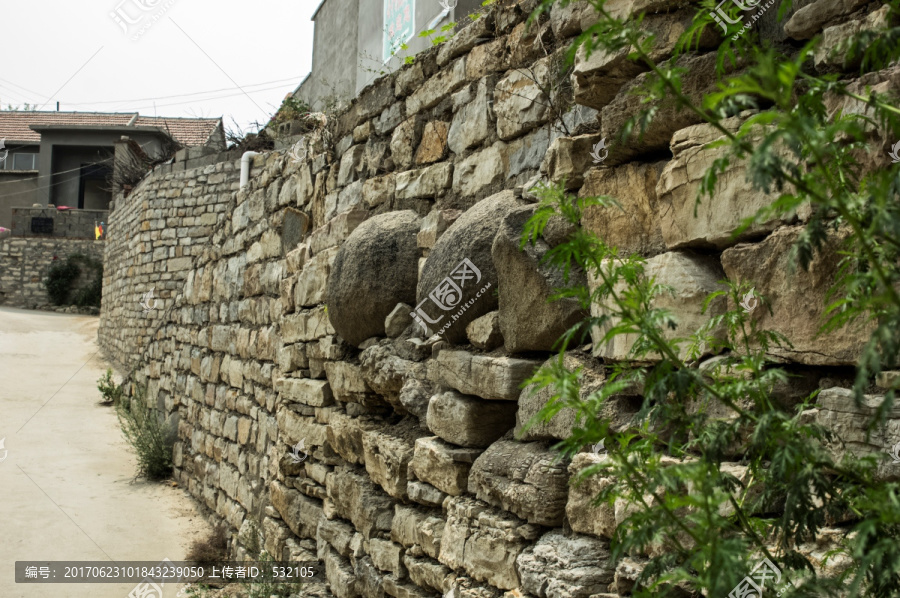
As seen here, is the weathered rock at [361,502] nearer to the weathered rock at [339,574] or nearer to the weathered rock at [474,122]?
the weathered rock at [339,574]

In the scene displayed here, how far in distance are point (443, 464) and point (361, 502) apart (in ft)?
2.57

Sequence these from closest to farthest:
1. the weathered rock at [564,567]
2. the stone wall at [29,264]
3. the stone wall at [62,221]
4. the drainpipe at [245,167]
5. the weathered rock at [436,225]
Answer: the weathered rock at [564,567], the weathered rock at [436,225], the drainpipe at [245,167], the stone wall at [29,264], the stone wall at [62,221]

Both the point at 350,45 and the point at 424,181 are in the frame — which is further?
the point at 350,45

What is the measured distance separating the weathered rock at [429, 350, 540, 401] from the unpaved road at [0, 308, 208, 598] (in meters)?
2.86

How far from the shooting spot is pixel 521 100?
2.49 metres

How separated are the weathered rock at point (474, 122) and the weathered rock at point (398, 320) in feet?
2.19

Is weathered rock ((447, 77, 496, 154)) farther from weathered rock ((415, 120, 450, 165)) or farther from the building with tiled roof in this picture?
the building with tiled roof

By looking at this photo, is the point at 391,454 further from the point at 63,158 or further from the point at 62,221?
the point at 63,158

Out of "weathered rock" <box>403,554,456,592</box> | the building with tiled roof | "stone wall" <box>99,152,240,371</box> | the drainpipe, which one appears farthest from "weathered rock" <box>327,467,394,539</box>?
the building with tiled roof

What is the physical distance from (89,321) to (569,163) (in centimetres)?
1706

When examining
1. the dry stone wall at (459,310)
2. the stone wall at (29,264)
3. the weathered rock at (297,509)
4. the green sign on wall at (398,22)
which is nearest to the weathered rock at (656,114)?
the dry stone wall at (459,310)

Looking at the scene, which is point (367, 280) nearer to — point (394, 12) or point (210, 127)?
point (394, 12)

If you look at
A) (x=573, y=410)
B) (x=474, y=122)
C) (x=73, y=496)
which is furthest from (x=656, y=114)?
(x=73, y=496)

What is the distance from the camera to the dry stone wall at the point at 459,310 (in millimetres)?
1664
